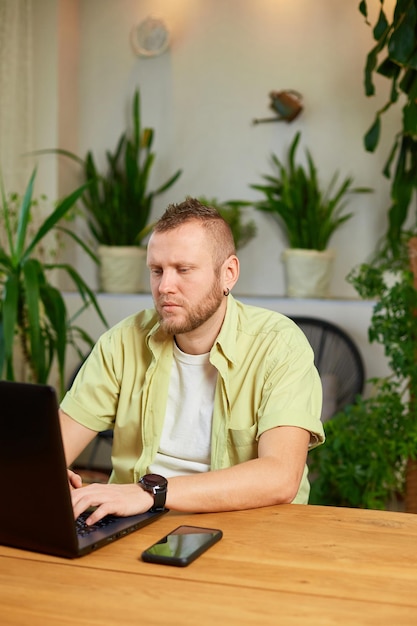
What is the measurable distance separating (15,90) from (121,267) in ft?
3.53

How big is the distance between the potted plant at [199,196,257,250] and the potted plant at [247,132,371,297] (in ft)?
0.66

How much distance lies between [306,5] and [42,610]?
158 inches

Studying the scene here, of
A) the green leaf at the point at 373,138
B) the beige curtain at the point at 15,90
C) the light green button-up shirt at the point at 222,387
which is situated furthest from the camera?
the beige curtain at the point at 15,90

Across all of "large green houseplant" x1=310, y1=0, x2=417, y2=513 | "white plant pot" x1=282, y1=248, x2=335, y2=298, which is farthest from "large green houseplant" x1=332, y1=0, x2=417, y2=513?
"white plant pot" x1=282, y1=248, x2=335, y2=298

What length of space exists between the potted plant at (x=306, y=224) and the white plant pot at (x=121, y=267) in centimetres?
79

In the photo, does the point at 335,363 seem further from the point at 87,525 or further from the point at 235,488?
the point at 87,525

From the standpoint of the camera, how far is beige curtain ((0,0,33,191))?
4.46m

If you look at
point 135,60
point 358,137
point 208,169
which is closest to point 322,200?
point 358,137

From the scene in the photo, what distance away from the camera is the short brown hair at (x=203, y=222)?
201 centimetres

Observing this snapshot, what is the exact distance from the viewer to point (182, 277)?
6.48ft

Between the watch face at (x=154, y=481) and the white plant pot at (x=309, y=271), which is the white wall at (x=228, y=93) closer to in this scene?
the white plant pot at (x=309, y=271)

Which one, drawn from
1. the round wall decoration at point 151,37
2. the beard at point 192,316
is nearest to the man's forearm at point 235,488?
the beard at point 192,316

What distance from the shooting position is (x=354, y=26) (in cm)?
447

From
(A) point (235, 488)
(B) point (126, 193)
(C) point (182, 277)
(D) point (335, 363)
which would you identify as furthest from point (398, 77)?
(A) point (235, 488)
